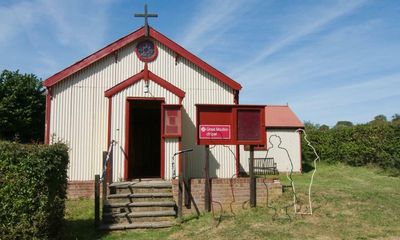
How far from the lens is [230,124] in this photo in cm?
1041

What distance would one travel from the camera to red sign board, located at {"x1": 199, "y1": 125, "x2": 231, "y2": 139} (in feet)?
33.6

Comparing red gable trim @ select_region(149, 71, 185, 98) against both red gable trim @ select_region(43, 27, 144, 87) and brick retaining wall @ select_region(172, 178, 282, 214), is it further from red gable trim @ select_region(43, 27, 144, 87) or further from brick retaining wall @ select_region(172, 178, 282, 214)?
brick retaining wall @ select_region(172, 178, 282, 214)

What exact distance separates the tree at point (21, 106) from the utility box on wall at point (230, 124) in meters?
19.3

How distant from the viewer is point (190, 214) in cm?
1012

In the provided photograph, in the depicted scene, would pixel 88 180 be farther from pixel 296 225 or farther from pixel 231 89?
pixel 296 225

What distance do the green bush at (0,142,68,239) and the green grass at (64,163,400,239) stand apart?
1.63 metres

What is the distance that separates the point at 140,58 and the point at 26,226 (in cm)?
794

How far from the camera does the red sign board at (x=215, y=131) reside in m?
Answer: 10.2

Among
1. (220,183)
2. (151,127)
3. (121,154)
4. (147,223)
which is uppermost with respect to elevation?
(151,127)

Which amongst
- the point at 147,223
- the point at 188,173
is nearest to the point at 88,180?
the point at 188,173

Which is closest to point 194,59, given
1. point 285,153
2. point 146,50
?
point 146,50

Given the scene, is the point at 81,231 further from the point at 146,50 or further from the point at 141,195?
the point at 146,50

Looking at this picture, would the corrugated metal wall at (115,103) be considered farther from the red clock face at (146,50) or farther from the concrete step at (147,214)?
the concrete step at (147,214)

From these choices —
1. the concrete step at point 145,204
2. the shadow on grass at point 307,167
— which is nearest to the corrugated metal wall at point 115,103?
the concrete step at point 145,204
